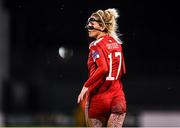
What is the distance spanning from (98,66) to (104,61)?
0.04 m

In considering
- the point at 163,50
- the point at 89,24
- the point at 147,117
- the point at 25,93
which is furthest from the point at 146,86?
the point at 89,24

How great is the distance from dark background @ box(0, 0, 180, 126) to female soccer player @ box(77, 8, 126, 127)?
24cm

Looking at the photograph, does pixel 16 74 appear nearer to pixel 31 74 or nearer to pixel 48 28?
pixel 31 74

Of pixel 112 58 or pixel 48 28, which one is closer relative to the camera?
pixel 112 58

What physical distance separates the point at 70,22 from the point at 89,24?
0.68 metres

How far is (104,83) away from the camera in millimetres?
2871

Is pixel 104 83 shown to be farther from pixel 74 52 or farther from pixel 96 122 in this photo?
pixel 74 52

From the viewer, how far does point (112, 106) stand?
2865 mm

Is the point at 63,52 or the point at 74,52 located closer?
the point at 63,52

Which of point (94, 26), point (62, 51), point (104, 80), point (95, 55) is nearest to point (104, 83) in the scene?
point (104, 80)

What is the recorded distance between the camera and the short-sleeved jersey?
112 inches

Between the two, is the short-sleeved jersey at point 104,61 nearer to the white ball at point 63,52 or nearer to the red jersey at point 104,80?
the red jersey at point 104,80

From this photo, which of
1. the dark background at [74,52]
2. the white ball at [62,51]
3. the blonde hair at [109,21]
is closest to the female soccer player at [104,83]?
the blonde hair at [109,21]

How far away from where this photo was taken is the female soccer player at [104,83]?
2857 mm
